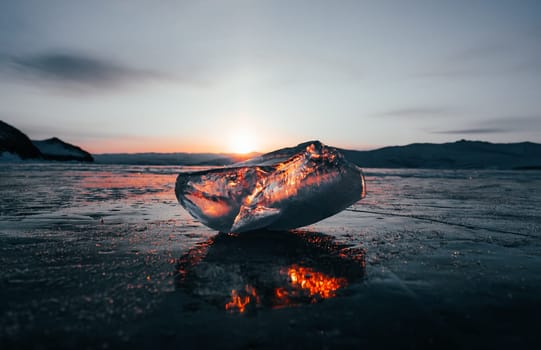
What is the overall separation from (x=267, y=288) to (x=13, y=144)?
5767 cm

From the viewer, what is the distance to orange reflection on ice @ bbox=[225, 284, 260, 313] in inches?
52.6

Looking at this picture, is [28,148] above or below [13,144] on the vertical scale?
below

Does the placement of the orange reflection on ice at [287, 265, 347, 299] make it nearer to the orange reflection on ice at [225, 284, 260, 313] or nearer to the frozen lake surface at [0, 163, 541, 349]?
the frozen lake surface at [0, 163, 541, 349]

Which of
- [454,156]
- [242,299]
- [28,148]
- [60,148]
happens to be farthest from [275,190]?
[60,148]

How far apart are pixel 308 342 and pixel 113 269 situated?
122 cm

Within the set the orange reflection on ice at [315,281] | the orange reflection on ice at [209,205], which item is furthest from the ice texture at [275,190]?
the orange reflection on ice at [315,281]

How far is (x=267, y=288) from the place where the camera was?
1549mm

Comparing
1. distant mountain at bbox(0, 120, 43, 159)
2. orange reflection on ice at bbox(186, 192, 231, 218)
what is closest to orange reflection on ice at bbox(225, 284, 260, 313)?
orange reflection on ice at bbox(186, 192, 231, 218)

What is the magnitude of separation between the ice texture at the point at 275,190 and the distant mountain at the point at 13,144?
48734 millimetres

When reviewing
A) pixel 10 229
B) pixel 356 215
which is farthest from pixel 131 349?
pixel 356 215

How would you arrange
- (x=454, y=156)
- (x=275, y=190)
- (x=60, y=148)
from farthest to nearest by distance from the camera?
(x=60, y=148)
(x=454, y=156)
(x=275, y=190)

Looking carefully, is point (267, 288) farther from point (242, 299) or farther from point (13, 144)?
point (13, 144)

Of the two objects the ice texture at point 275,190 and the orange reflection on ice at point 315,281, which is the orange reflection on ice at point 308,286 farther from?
the ice texture at point 275,190

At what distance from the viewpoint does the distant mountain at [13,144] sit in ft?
139
